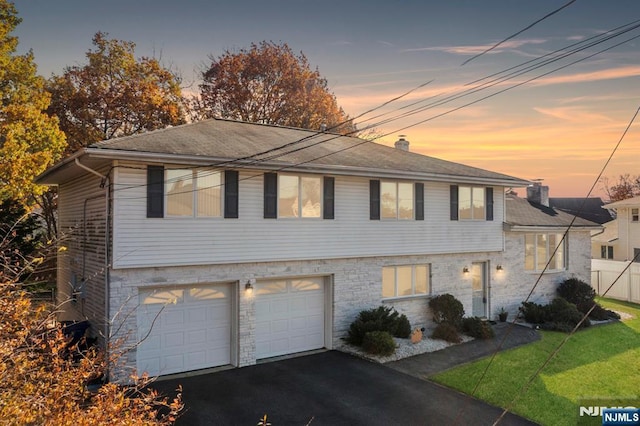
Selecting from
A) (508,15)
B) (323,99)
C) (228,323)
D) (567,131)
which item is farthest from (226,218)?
(323,99)

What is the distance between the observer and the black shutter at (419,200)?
15.4 meters

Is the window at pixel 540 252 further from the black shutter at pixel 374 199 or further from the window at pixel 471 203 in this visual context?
the black shutter at pixel 374 199

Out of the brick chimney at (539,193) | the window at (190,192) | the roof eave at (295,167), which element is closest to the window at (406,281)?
the roof eave at (295,167)

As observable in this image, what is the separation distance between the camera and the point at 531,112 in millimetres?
11859

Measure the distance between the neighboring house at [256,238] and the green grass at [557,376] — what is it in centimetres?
361

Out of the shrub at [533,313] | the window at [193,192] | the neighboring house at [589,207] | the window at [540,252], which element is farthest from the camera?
the neighboring house at [589,207]

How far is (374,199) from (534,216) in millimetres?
9616

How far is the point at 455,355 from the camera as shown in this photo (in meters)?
13.1

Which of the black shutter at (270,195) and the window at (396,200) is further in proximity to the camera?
the window at (396,200)

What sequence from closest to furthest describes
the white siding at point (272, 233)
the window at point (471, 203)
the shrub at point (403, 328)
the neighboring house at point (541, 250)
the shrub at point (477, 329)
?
the white siding at point (272, 233)
the shrub at point (403, 328)
the shrub at point (477, 329)
the window at point (471, 203)
the neighboring house at point (541, 250)

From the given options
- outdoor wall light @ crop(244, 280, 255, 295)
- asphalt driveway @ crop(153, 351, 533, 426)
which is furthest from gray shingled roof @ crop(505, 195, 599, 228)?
outdoor wall light @ crop(244, 280, 255, 295)

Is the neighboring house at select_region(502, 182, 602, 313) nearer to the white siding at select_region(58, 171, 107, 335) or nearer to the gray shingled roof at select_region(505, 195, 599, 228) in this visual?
the gray shingled roof at select_region(505, 195, 599, 228)

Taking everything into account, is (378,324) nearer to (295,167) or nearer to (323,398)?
(323,398)

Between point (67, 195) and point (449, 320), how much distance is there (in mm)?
14063
